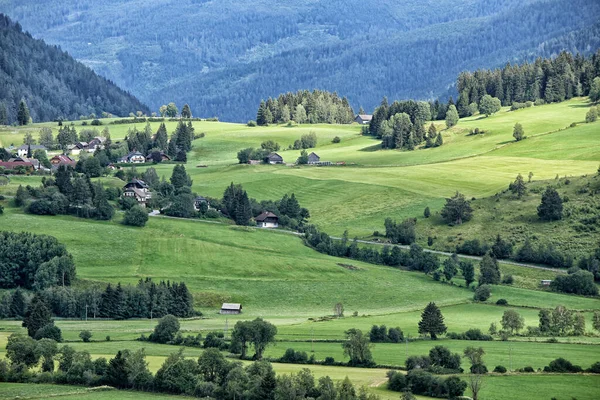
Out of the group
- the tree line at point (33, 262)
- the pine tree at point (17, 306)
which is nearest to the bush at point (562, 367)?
the pine tree at point (17, 306)

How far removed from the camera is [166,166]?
19425 cm

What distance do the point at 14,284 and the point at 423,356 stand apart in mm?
52406

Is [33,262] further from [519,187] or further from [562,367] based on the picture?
[519,187]

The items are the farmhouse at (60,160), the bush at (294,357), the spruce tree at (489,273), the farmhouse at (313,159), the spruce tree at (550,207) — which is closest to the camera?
the bush at (294,357)

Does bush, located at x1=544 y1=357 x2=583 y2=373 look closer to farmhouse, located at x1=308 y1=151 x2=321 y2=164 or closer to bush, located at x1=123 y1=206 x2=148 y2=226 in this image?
bush, located at x1=123 y1=206 x2=148 y2=226

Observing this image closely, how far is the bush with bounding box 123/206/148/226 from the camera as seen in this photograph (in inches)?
5586

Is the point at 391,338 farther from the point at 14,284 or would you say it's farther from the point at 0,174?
the point at 0,174

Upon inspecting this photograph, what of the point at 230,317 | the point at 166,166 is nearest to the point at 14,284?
the point at 230,317

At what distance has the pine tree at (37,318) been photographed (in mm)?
98000

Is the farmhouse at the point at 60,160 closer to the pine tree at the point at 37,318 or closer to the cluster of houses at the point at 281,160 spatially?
the cluster of houses at the point at 281,160

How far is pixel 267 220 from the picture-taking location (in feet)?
506

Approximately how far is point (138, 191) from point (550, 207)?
5471 centimetres

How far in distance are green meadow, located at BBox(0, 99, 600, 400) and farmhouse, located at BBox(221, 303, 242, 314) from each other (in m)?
1.01

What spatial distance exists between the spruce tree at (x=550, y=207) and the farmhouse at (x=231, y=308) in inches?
1793
